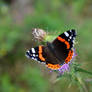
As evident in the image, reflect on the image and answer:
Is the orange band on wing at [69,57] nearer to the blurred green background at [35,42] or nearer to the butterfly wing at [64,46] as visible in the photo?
the butterfly wing at [64,46]

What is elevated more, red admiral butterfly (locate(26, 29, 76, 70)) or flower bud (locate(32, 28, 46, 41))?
flower bud (locate(32, 28, 46, 41))

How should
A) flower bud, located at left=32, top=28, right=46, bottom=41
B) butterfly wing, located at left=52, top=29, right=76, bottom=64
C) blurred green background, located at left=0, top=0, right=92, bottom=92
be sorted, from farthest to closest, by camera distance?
blurred green background, located at left=0, top=0, right=92, bottom=92, flower bud, located at left=32, top=28, right=46, bottom=41, butterfly wing, located at left=52, top=29, right=76, bottom=64

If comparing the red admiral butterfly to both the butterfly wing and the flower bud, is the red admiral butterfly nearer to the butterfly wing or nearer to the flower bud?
the butterfly wing

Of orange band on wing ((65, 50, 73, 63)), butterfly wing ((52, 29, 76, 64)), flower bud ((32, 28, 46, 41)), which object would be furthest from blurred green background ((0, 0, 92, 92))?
orange band on wing ((65, 50, 73, 63))

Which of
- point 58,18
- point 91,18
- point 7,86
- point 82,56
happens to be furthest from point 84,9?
point 7,86

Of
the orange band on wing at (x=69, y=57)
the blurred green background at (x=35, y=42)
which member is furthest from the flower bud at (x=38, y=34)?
the blurred green background at (x=35, y=42)

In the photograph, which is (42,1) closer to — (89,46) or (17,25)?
(17,25)

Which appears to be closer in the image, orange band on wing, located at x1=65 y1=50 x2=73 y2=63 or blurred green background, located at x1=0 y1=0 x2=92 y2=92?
orange band on wing, located at x1=65 y1=50 x2=73 y2=63
